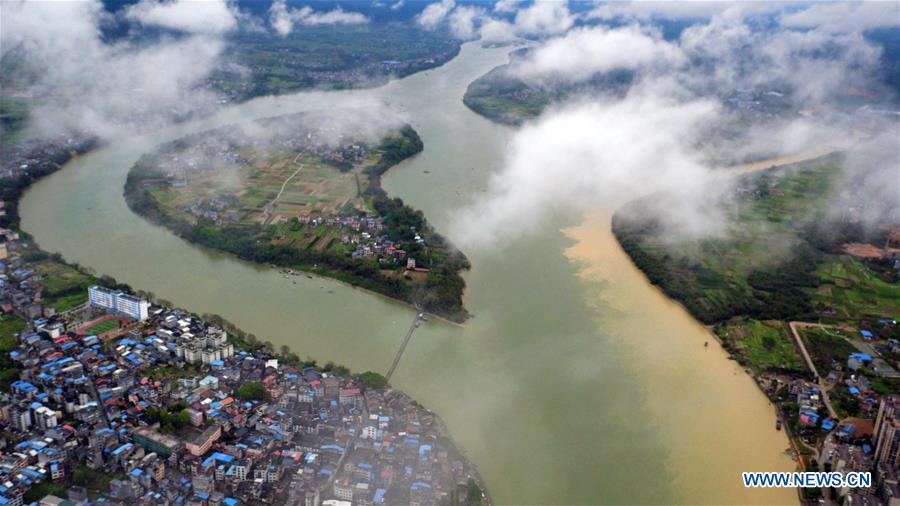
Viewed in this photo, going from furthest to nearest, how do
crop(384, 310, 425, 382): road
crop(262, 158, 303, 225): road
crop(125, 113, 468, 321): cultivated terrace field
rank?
1. crop(262, 158, 303, 225): road
2. crop(125, 113, 468, 321): cultivated terrace field
3. crop(384, 310, 425, 382): road

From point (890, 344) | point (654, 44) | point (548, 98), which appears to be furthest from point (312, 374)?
point (654, 44)

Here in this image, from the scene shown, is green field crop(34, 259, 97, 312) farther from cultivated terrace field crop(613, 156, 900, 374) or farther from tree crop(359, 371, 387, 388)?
cultivated terrace field crop(613, 156, 900, 374)

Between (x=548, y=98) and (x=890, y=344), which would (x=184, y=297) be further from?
(x=548, y=98)

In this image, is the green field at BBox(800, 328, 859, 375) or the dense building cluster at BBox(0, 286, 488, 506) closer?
the dense building cluster at BBox(0, 286, 488, 506)

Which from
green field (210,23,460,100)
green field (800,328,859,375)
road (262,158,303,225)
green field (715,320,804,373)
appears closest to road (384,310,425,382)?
green field (715,320,804,373)

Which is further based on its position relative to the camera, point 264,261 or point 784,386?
point 264,261

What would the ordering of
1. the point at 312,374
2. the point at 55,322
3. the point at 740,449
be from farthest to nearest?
1. the point at 55,322
2. the point at 312,374
3. the point at 740,449

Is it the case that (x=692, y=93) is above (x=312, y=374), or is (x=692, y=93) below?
below
